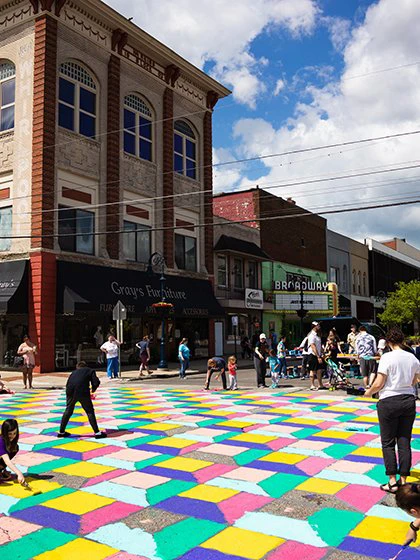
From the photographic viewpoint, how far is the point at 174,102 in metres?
32.1

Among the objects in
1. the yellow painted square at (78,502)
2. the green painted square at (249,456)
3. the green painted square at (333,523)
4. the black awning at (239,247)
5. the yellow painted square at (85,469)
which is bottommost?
the green painted square at (333,523)

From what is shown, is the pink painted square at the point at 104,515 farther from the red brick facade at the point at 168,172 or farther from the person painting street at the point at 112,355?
the red brick facade at the point at 168,172

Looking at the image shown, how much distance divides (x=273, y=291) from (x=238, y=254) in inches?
220

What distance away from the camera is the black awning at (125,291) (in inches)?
925

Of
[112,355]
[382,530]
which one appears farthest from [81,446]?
[112,355]

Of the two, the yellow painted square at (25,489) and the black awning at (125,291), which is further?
the black awning at (125,291)

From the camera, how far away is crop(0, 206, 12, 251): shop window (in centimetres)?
2448

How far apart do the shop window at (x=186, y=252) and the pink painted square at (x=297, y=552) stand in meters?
27.1

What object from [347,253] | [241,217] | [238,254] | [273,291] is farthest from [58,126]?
[347,253]

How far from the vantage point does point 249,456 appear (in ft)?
25.7

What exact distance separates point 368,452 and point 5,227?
20.9 meters

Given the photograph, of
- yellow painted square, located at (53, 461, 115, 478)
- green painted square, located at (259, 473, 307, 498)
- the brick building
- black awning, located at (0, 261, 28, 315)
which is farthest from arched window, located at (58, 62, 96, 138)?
green painted square, located at (259, 473, 307, 498)

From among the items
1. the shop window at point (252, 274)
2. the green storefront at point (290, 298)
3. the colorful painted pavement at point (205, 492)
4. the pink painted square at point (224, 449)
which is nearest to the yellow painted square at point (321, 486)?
the colorful painted pavement at point (205, 492)

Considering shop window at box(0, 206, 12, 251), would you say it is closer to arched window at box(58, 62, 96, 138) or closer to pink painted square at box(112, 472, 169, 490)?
arched window at box(58, 62, 96, 138)
